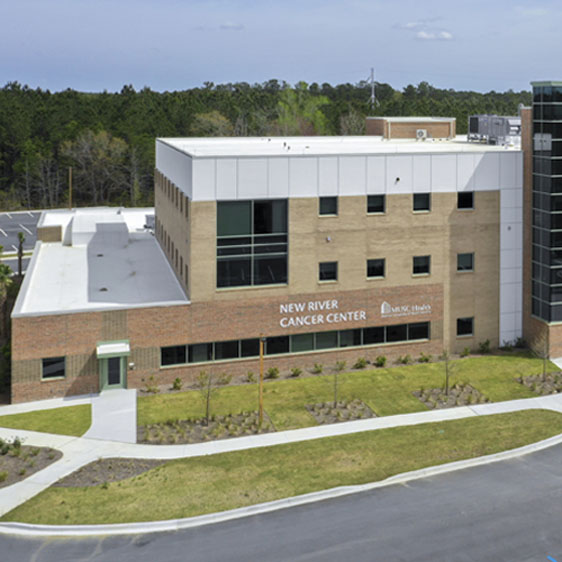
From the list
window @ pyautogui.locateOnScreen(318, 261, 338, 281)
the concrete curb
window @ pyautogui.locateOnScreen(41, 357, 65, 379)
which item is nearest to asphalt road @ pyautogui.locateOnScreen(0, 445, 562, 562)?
the concrete curb

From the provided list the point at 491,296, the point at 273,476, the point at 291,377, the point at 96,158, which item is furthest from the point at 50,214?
the point at 273,476

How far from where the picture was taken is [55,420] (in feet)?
111

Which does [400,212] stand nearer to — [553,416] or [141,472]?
[553,416]

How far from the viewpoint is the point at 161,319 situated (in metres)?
37.9

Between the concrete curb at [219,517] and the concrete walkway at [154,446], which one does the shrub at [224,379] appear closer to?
the concrete walkway at [154,446]

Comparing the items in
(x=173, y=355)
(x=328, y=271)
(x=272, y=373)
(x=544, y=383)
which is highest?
(x=328, y=271)

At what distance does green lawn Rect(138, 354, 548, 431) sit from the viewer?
35.1 m

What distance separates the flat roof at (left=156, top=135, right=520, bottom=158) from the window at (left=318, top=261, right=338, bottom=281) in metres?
6.59

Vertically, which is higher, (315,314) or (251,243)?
(251,243)

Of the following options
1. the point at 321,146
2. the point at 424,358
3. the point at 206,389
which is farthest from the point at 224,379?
the point at 321,146

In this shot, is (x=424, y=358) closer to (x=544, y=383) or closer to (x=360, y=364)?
(x=360, y=364)

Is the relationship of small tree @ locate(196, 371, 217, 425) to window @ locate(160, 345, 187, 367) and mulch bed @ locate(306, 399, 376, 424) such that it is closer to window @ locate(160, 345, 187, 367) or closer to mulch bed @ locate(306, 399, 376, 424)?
window @ locate(160, 345, 187, 367)

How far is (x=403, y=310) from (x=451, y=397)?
6.86m

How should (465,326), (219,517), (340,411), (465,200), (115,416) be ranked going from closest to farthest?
1. (219,517)
2. (115,416)
3. (340,411)
4. (465,200)
5. (465,326)
